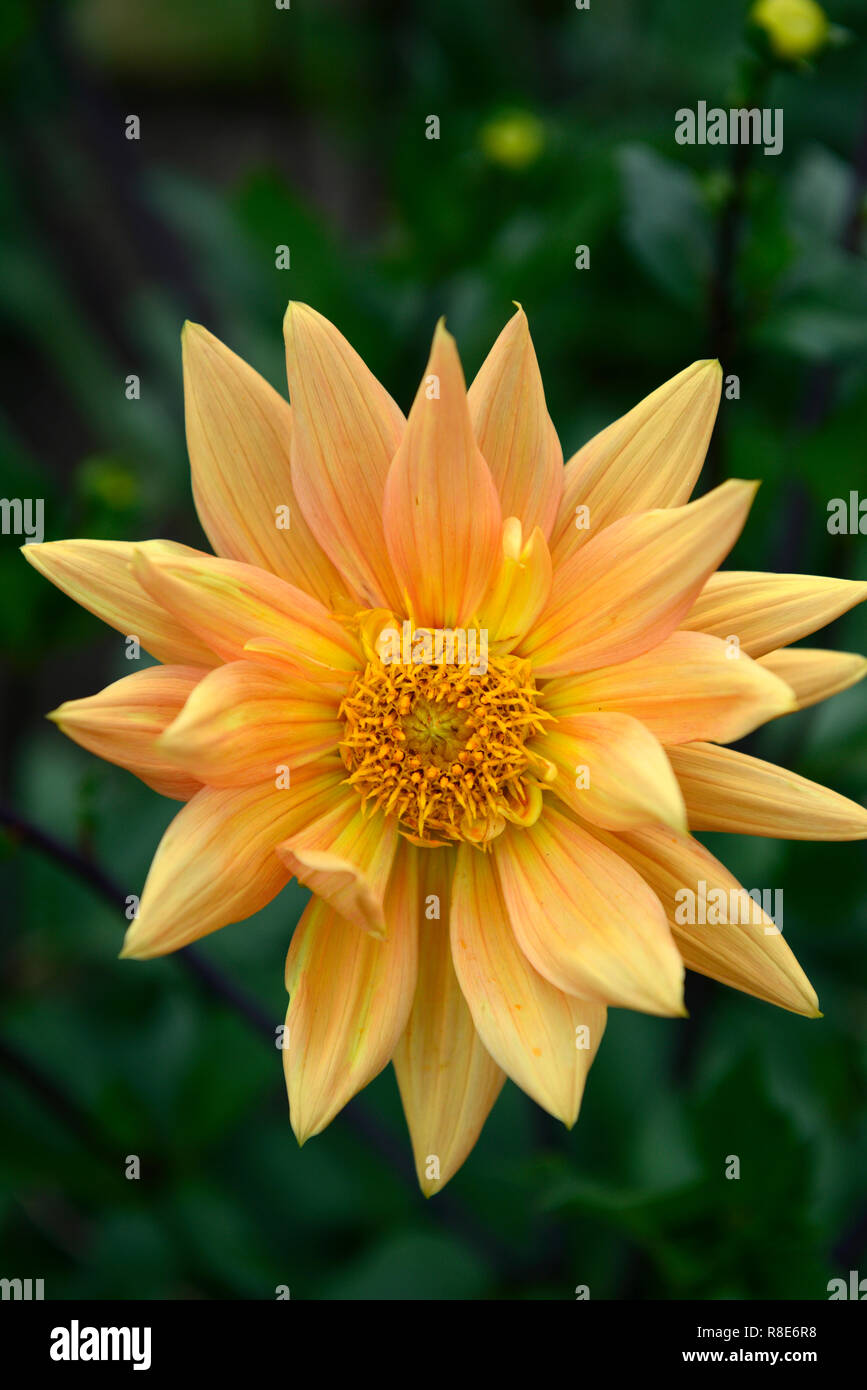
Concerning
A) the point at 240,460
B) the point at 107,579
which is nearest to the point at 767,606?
the point at 240,460

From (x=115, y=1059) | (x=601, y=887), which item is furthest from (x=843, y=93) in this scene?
(x=115, y=1059)

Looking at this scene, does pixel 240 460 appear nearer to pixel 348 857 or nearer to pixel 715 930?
pixel 348 857

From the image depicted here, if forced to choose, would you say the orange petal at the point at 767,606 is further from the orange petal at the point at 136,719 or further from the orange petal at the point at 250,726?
the orange petal at the point at 136,719

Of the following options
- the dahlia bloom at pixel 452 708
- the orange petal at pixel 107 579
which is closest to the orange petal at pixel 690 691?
the dahlia bloom at pixel 452 708

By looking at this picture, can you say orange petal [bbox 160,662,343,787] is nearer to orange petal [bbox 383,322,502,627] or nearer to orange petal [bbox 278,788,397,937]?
orange petal [bbox 278,788,397,937]

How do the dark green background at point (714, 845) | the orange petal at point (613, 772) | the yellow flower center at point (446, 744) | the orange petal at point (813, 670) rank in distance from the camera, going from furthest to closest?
the dark green background at point (714, 845)
the yellow flower center at point (446, 744)
the orange petal at point (813, 670)
the orange petal at point (613, 772)

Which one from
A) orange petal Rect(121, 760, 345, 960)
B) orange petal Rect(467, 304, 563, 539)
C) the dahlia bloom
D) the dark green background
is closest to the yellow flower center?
the dahlia bloom

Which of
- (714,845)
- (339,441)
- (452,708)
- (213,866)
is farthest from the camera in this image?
(714,845)
